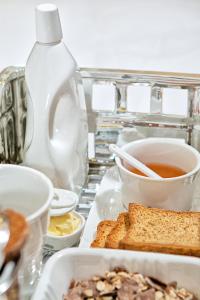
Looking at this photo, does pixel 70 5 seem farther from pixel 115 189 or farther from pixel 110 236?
pixel 110 236

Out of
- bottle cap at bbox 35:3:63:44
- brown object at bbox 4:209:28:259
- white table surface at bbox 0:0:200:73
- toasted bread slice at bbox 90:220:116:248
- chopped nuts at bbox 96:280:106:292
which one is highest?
bottle cap at bbox 35:3:63:44

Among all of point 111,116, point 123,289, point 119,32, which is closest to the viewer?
point 123,289

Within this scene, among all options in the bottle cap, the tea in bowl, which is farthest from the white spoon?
the bottle cap

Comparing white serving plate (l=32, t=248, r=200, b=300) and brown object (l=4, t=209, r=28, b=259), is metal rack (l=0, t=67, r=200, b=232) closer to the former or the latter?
Answer: white serving plate (l=32, t=248, r=200, b=300)

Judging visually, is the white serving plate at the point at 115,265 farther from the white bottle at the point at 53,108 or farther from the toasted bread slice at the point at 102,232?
the white bottle at the point at 53,108

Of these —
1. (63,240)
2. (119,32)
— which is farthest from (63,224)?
(119,32)

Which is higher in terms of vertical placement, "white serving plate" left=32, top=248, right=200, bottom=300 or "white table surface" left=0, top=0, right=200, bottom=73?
"white serving plate" left=32, top=248, right=200, bottom=300

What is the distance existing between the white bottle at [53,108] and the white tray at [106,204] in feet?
0.14

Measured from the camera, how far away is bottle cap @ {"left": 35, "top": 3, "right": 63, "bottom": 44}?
2.22 feet

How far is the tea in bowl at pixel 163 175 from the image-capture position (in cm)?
68

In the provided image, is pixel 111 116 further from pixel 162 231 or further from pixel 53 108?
pixel 162 231

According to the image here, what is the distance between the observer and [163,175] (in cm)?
73

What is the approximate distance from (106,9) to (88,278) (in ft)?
3.80

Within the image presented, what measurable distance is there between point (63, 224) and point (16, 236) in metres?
0.31
